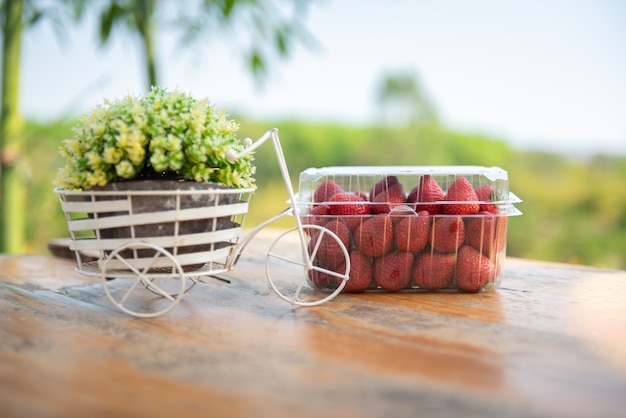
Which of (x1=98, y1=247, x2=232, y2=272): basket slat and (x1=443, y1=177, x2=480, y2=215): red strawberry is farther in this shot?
(x1=443, y1=177, x2=480, y2=215): red strawberry

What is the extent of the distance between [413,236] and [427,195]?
86 millimetres

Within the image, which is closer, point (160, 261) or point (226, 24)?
point (160, 261)

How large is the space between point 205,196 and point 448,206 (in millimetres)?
461

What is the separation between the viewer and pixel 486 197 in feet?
3.96

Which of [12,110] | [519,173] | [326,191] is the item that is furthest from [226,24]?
[519,173]

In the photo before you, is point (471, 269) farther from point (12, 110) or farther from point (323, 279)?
point (12, 110)

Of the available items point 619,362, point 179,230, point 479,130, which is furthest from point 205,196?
point 479,130

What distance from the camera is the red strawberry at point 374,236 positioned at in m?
1.16

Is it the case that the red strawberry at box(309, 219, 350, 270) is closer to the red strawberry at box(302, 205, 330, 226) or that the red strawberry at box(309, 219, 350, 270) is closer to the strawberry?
the red strawberry at box(302, 205, 330, 226)

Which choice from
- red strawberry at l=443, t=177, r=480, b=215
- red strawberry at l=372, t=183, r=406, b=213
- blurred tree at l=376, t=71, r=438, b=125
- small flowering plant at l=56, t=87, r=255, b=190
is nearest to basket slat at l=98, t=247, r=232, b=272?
small flowering plant at l=56, t=87, r=255, b=190

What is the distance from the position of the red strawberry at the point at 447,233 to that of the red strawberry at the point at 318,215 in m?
0.20

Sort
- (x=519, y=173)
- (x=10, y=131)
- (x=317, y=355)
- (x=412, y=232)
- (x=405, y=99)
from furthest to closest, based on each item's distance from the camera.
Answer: (x=405, y=99), (x=519, y=173), (x=10, y=131), (x=412, y=232), (x=317, y=355)

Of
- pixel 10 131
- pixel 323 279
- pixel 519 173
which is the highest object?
pixel 10 131

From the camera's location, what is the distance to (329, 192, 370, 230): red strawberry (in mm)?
1172
